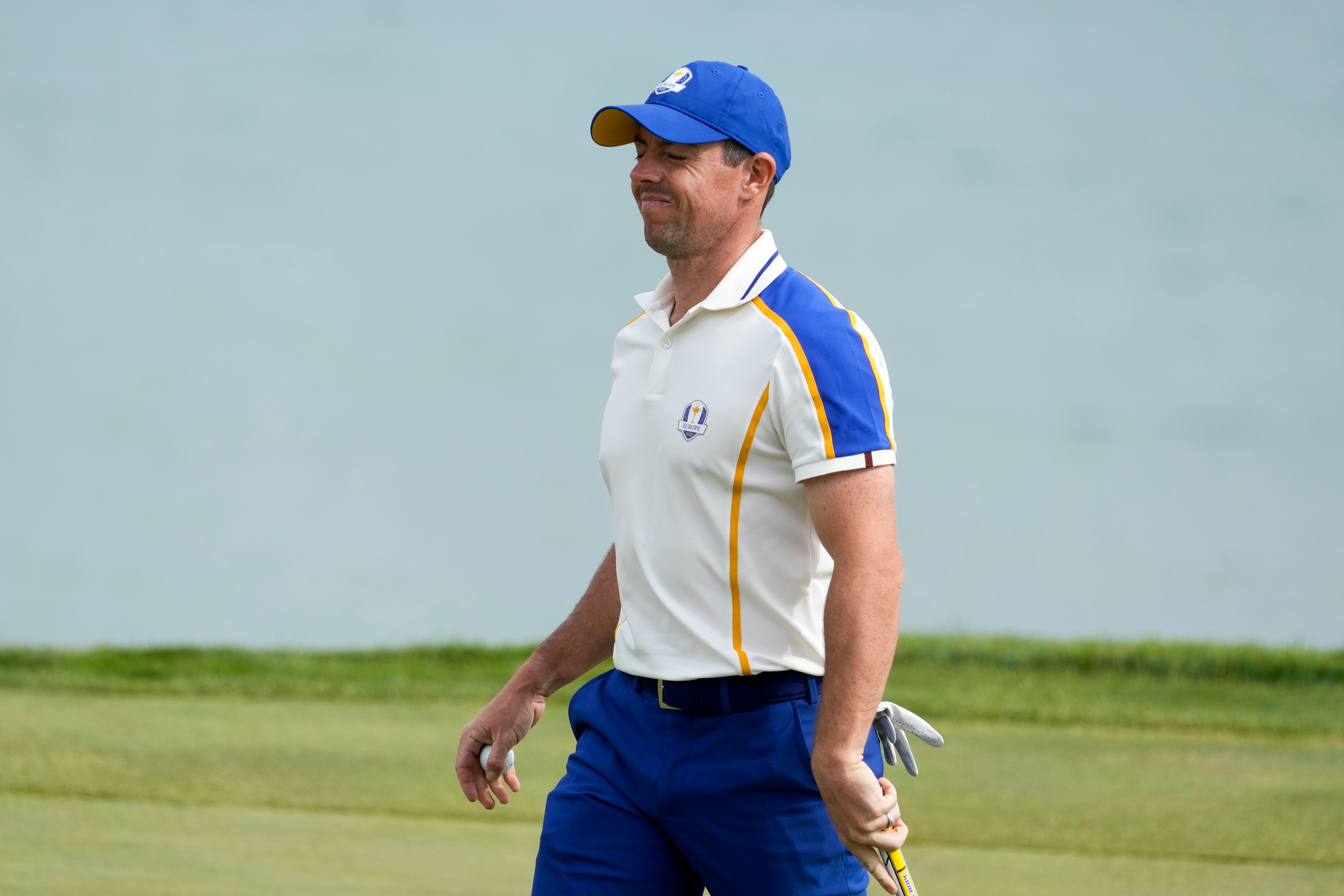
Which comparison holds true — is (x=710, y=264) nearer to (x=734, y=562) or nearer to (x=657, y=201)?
(x=657, y=201)

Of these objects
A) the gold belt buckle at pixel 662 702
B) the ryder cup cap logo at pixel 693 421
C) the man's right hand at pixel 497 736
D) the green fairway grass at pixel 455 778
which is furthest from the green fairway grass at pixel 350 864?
the ryder cup cap logo at pixel 693 421

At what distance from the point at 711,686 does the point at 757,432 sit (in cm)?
31

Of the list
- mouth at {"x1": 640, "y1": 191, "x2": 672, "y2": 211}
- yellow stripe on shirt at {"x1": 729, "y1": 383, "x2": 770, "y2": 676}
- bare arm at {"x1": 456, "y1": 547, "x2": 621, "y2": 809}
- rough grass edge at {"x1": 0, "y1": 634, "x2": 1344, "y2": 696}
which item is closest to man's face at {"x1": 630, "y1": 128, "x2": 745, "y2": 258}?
mouth at {"x1": 640, "y1": 191, "x2": 672, "y2": 211}

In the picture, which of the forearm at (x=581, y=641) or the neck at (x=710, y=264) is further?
the forearm at (x=581, y=641)

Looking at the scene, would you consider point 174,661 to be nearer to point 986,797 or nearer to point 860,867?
point 986,797

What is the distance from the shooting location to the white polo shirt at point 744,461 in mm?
1678

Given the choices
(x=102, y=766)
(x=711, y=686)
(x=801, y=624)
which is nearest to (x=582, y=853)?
(x=711, y=686)

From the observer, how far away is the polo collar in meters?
1.80

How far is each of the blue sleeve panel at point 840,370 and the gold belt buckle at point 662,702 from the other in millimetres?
388

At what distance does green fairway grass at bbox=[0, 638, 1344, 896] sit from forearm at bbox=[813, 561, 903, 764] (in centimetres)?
193

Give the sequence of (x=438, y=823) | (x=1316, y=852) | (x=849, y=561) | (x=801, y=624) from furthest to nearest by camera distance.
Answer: (x=438, y=823) → (x=1316, y=852) → (x=801, y=624) → (x=849, y=561)

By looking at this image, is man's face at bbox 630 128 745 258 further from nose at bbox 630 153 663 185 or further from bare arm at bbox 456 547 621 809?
bare arm at bbox 456 547 621 809

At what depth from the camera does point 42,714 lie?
571 centimetres

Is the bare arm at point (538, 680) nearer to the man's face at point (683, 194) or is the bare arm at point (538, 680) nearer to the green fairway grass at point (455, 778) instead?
the man's face at point (683, 194)
